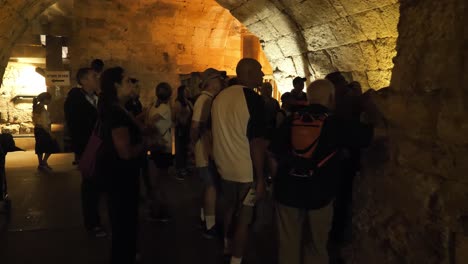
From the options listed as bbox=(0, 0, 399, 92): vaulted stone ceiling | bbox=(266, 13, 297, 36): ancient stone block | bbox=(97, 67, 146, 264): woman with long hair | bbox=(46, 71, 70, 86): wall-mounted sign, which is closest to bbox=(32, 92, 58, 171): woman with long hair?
bbox=(46, 71, 70, 86): wall-mounted sign

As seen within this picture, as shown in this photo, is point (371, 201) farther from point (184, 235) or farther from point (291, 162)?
point (184, 235)

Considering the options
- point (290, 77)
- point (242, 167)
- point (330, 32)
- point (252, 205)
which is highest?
point (330, 32)

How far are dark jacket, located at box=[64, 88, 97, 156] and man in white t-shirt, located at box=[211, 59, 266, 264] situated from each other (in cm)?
177

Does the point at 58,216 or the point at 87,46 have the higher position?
the point at 87,46

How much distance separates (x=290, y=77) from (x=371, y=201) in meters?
4.68

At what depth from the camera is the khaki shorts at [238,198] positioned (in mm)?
3115

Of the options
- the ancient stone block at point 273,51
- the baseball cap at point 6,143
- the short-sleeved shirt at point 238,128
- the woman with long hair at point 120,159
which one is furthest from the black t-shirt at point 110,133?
the ancient stone block at point 273,51

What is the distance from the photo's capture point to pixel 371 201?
8.34 ft

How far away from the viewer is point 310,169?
99.9 inches

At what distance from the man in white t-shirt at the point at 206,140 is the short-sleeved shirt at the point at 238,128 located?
1.19ft

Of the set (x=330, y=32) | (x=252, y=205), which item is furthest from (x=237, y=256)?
(x=330, y=32)

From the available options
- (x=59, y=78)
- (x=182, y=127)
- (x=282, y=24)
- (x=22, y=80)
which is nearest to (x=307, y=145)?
(x=282, y=24)

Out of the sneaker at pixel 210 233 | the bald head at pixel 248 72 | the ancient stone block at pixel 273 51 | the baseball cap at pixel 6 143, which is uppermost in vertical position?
the ancient stone block at pixel 273 51

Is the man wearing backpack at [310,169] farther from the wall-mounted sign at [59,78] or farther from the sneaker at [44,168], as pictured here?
the wall-mounted sign at [59,78]
